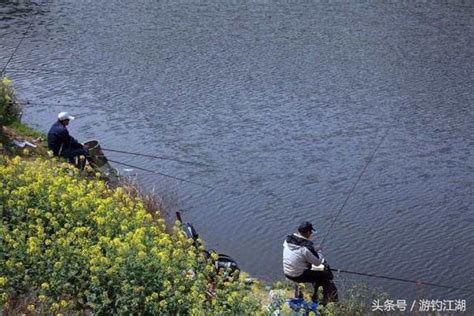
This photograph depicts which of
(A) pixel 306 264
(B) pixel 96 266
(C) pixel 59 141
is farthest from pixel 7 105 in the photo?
(B) pixel 96 266

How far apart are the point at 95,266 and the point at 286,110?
1168 cm

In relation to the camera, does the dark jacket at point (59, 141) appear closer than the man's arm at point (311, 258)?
No

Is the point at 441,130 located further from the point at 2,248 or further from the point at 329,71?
the point at 2,248

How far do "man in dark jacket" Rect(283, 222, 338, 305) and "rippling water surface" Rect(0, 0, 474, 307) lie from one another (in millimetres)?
1340

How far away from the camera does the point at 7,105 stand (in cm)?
1379

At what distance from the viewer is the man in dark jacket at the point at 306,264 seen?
28.3ft

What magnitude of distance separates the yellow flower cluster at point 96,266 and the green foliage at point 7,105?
6.34 m

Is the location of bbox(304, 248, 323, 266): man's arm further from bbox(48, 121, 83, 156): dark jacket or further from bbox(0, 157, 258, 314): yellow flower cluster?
bbox(48, 121, 83, 156): dark jacket

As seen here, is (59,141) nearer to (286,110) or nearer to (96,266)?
(96,266)

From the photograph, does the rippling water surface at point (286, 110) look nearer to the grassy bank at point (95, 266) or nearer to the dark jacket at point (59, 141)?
the dark jacket at point (59, 141)

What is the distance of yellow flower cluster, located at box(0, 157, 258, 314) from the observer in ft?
19.0

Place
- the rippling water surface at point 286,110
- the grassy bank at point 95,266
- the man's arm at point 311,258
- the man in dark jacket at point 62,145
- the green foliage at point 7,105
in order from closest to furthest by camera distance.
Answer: the grassy bank at point 95,266 → the man's arm at point 311,258 → the man in dark jacket at point 62,145 → the rippling water surface at point 286,110 → the green foliage at point 7,105

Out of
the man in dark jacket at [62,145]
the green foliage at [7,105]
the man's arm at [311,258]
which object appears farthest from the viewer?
the green foliage at [7,105]

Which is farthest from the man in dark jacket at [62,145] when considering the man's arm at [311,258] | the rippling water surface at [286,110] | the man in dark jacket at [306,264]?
the man's arm at [311,258]
